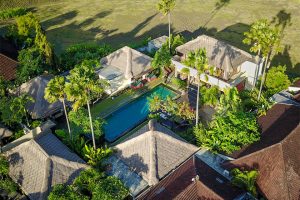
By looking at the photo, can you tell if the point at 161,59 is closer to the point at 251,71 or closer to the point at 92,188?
the point at 251,71

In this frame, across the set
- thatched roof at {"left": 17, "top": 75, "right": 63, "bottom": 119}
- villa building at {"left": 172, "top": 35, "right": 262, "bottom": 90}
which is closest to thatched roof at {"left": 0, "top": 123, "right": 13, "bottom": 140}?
thatched roof at {"left": 17, "top": 75, "right": 63, "bottom": 119}

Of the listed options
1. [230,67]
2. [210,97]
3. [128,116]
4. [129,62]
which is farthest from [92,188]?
[230,67]

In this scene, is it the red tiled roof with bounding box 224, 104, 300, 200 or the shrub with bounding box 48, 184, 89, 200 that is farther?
the red tiled roof with bounding box 224, 104, 300, 200

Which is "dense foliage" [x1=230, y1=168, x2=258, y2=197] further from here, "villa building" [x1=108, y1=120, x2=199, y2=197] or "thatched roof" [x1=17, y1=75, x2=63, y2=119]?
"thatched roof" [x1=17, y1=75, x2=63, y2=119]

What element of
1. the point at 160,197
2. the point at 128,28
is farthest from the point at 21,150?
the point at 128,28

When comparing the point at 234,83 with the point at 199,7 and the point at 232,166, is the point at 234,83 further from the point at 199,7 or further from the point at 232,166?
the point at 199,7
